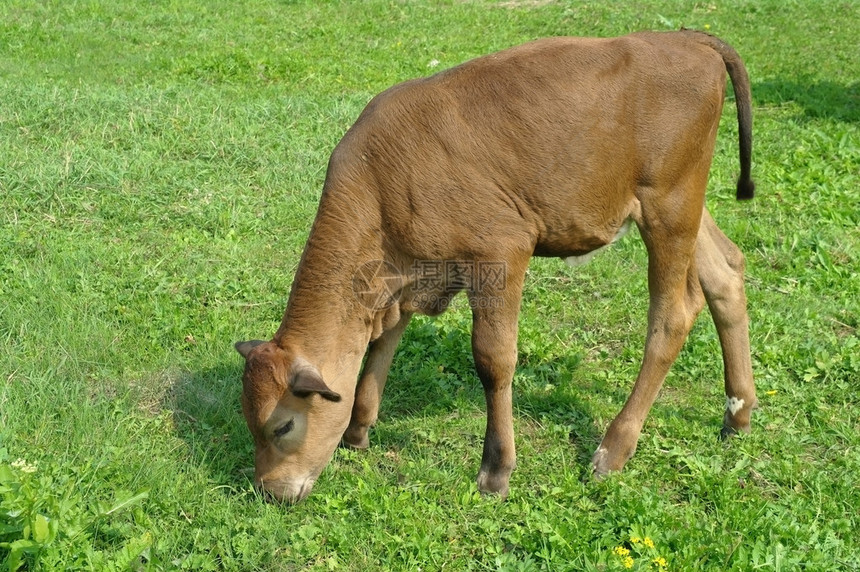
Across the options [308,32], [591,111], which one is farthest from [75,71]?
[591,111]

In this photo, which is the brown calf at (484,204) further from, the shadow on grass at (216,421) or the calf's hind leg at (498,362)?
the shadow on grass at (216,421)

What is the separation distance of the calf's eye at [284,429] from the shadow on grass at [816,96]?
803 centimetres

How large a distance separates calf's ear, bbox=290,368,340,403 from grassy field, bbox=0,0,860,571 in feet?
2.27

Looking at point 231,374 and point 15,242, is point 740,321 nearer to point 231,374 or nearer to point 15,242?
point 231,374

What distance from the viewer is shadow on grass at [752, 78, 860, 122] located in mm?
10320

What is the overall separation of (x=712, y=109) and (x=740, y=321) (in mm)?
1339

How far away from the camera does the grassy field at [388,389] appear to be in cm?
443

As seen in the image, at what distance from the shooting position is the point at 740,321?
5473mm

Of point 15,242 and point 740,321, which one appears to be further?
point 15,242

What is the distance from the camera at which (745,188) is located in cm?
556

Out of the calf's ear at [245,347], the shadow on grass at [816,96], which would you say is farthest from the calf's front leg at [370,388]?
the shadow on grass at [816,96]

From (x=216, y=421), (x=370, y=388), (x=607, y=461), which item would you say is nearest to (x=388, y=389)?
(x=370, y=388)

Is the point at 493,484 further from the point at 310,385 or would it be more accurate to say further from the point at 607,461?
the point at 310,385

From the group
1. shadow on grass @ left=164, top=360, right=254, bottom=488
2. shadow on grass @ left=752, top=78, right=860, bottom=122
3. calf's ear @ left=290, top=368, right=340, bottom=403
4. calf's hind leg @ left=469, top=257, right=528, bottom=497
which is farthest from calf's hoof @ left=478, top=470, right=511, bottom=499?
shadow on grass @ left=752, top=78, right=860, bottom=122
